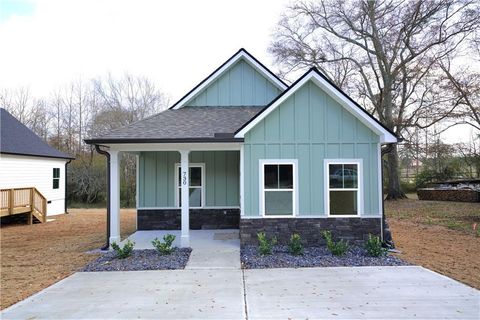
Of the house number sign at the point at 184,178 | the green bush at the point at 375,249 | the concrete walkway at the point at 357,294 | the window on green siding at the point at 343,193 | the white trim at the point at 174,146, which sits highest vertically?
the white trim at the point at 174,146

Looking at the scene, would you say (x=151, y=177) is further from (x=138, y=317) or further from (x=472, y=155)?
(x=472, y=155)

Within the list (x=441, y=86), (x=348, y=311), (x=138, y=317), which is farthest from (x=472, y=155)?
(x=138, y=317)

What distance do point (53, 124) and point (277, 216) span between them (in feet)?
97.8

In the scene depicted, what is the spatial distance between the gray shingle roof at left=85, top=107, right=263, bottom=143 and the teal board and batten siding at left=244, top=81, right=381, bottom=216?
95 centimetres

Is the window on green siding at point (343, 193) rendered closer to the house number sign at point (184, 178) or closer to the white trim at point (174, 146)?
the white trim at point (174, 146)

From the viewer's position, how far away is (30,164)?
16469 mm

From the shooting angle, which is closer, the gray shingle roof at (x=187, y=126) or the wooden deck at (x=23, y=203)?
the gray shingle roof at (x=187, y=126)

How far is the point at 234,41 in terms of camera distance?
2080cm

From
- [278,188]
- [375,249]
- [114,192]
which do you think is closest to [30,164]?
[114,192]

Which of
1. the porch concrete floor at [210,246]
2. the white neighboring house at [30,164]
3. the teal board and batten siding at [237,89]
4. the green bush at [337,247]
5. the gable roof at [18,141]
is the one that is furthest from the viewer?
the gable roof at [18,141]

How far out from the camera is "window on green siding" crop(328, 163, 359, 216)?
877cm

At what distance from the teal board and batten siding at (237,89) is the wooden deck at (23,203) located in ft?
28.2

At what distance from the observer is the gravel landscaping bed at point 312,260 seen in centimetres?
716

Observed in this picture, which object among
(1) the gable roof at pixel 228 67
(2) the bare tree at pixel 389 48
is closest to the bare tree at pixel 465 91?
(2) the bare tree at pixel 389 48
